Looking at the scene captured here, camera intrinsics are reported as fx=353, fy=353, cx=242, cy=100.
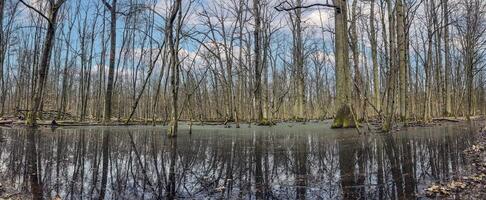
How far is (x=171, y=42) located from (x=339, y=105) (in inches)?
274

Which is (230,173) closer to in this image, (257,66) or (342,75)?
(342,75)

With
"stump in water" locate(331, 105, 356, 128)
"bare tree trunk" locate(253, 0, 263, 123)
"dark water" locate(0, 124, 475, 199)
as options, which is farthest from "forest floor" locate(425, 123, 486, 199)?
"bare tree trunk" locate(253, 0, 263, 123)

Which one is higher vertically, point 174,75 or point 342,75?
point 342,75

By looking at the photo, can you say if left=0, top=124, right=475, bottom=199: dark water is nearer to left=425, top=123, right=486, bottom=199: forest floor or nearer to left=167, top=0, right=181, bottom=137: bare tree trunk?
left=425, top=123, right=486, bottom=199: forest floor

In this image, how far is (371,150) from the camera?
660 centimetres

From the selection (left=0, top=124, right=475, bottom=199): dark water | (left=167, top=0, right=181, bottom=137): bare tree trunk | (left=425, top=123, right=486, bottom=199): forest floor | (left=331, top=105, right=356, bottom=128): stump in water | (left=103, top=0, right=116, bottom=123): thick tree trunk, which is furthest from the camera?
(left=103, top=0, right=116, bottom=123): thick tree trunk

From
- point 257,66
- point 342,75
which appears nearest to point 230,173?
point 342,75

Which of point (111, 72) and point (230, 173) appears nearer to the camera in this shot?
point (230, 173)

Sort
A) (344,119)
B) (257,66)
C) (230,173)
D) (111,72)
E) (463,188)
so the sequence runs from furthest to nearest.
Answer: (257,66)
(111,72)
(344,119)
(230,173)
(463,188)

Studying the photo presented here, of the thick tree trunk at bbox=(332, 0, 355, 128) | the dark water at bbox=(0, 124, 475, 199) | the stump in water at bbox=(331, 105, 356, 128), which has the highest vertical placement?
the thick tree trunk at bbox=(332, 0, 355, 128)

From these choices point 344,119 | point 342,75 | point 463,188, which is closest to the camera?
point 463,188

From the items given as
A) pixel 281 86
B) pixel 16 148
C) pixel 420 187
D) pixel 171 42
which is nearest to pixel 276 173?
pixel 420 187

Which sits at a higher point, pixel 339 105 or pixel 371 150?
pixel 339 105

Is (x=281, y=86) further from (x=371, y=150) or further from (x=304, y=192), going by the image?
(x=304, y=192)
